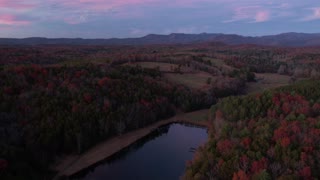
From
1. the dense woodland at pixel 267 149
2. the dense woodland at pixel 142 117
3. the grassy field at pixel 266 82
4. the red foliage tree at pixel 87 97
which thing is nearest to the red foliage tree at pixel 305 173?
the dense woodland at pixel 267 149

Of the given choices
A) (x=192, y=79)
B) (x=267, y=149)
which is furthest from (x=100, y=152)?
(x=192, y=79)

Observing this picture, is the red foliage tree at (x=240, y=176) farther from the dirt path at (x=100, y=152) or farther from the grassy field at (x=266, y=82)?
the grassy field at (x=266, y=82)

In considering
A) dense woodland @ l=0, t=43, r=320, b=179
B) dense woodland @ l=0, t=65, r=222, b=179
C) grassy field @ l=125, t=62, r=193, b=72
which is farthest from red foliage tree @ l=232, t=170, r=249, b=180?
grassy field @ l=125, t=62, r=193, b=72

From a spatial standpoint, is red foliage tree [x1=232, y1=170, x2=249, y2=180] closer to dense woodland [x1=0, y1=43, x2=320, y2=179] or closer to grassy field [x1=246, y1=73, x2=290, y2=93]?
dense woodland [x1=0, y1=43, x2=320, y2=179]

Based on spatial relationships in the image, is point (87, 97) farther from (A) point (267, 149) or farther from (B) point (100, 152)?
(A) point (267, 149)

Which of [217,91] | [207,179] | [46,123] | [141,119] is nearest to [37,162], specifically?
[46,123]
